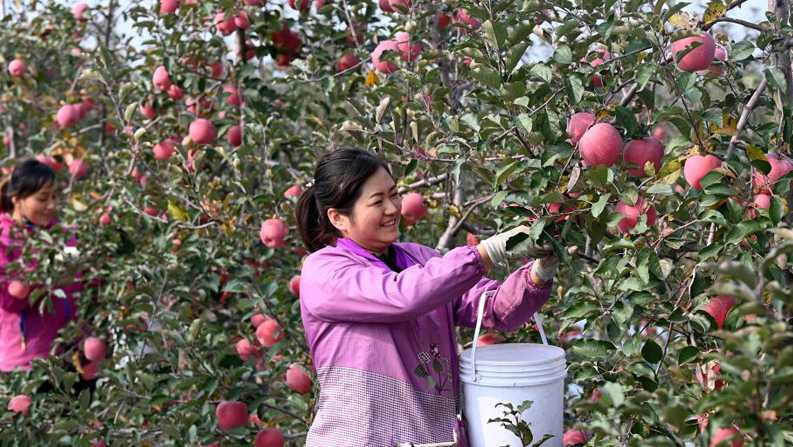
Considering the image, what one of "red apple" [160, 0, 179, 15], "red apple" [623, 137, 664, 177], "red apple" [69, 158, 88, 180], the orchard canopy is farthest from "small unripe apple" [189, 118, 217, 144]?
"red apple" [623, 137, 664, 177]

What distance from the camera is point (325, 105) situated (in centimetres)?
307

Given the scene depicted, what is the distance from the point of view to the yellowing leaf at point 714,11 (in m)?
1.71

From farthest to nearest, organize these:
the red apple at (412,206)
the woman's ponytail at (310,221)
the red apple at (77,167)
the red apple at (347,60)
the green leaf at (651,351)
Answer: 1. the red apple at (77,167)
2. the red apple at (347,60)
3. the red apple at (412,206)
4. the woman's ponytail at (310,221)
5. the green leaf at (651,351)

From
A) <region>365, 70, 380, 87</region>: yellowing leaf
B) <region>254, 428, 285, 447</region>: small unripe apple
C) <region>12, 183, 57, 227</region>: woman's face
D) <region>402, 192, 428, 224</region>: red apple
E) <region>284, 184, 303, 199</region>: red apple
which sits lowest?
<region>254, 428, 285, 447</region>: small unripe apple

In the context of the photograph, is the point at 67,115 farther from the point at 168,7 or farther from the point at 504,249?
the point at 504,249

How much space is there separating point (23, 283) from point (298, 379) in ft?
3.87

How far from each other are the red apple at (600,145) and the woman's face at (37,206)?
2.27m

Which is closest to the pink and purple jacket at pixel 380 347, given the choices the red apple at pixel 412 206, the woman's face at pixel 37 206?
the red apple at pixel 412 206

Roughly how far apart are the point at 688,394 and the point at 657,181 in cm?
42

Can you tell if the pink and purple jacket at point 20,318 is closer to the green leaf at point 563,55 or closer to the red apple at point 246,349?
the red apple at point 246,349

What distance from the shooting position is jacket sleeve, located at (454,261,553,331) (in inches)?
68.9

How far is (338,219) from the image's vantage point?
1848mm

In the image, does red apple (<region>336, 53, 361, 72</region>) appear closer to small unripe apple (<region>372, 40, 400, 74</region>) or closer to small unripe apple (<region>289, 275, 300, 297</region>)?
small unripe apple (<region>372, 40, 400, 74</region>)

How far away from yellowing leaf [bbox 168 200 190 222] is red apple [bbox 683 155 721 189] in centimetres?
174
